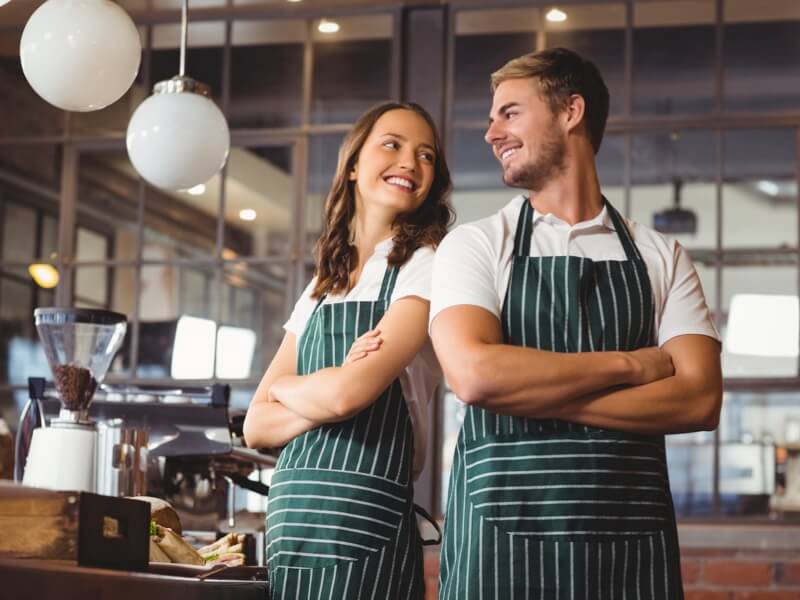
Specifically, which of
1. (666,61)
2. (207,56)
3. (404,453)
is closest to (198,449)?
(404,453)

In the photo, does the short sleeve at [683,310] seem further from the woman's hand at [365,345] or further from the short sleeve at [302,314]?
the short sleeve at [302,314]

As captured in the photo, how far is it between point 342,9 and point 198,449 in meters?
2.50

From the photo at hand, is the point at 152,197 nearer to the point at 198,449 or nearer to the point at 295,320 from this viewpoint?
the point at 198,449

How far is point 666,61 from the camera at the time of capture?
266 inches

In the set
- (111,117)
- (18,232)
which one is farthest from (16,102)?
(111,117)

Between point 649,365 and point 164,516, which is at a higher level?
point 649,365

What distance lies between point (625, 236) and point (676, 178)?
19.3ft

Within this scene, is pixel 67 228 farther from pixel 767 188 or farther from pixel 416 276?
pixel 767 188

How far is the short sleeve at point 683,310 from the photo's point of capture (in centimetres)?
178

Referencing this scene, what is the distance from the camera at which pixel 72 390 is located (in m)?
2.12

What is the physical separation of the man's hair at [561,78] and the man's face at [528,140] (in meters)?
0.02

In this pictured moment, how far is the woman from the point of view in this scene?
185 cm

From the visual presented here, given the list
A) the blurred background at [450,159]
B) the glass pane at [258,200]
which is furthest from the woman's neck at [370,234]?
the glass pane at [258,200]

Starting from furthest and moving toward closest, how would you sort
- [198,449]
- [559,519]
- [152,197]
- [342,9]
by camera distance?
1. [152,197]
2. [342,9]
3. [198,449]
4. [559,519]
